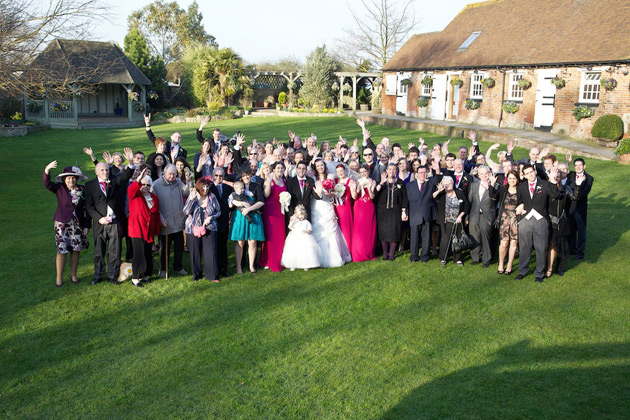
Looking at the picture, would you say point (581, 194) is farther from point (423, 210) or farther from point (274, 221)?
point (274, 221)

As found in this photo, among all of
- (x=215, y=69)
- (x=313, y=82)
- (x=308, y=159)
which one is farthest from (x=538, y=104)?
(x=215, y=69)

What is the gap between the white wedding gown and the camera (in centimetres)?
875

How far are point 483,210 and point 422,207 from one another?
956 mm

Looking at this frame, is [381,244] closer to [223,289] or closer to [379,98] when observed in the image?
[223,289]

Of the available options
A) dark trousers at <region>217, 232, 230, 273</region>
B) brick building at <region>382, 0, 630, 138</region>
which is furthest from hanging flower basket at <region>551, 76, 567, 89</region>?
dark trousers at <region>217, 232, 230, 273</region>

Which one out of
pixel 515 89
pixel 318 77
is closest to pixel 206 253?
pixel 515 89

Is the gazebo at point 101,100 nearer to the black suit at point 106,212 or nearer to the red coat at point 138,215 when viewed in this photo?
the black suit at point 106,212

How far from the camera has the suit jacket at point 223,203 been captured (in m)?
8.24

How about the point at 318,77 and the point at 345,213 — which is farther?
the point at 318,77

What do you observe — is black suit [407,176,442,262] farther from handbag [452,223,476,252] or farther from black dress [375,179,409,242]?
handbag [452,223,476,252]

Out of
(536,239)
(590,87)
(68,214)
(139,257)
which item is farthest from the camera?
(590,87)

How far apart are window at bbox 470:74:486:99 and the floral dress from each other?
2281 centimetres

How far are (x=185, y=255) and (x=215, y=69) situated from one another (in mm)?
30867

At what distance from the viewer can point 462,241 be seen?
8516 millimetres
